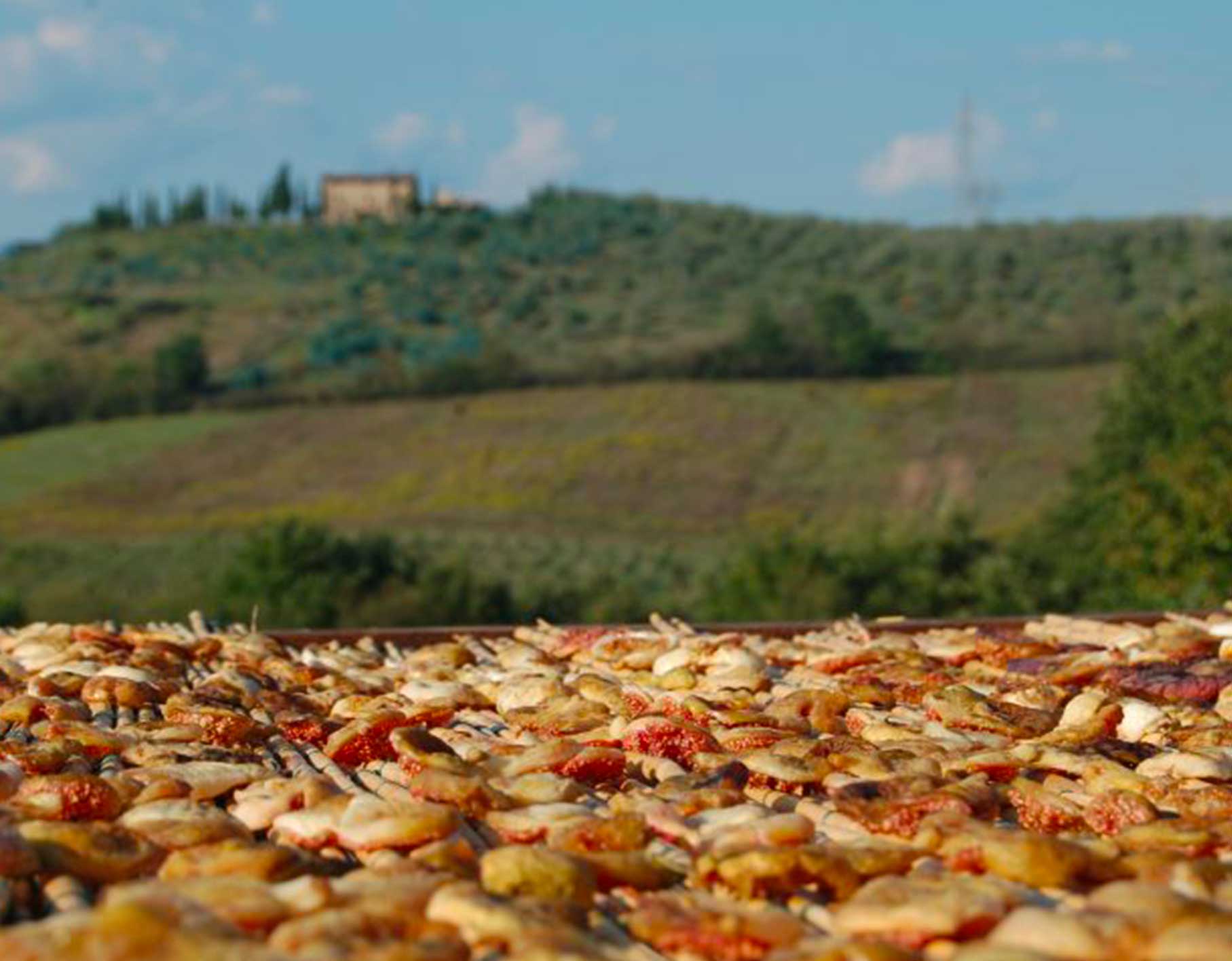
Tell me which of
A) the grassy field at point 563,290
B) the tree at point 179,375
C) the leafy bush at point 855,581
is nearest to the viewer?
the leafy bush at point 855,581

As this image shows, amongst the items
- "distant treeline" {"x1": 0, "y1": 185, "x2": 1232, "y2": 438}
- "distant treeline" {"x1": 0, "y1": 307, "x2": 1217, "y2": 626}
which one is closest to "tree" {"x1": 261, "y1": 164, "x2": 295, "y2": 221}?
"distant treeline" {"x1": 0, "y1": 185, "x2": 1232, "y2": 438}

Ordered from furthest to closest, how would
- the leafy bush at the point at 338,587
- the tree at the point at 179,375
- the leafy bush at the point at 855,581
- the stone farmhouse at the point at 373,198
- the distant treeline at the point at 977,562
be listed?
the stone farmhouse at the point at 373,198 → the tree at the point at 179,375 → the leafy bush at the point at 855,581 → the leafy bush at the point at 338,587 → the distant treeline at the point at 977,562

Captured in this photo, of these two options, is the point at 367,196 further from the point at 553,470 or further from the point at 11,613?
the point at 11,613

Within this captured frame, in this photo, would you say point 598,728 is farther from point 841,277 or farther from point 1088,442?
point 841,277

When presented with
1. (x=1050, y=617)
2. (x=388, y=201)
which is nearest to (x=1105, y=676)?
(x=1050, y=617)

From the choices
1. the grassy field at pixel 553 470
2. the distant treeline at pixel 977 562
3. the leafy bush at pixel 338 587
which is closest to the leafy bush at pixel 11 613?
the leafy bush at pixel 338 587

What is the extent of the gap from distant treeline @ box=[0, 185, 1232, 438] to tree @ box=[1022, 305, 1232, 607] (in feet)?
48.2

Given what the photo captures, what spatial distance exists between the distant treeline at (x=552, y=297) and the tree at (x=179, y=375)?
0.14 metres

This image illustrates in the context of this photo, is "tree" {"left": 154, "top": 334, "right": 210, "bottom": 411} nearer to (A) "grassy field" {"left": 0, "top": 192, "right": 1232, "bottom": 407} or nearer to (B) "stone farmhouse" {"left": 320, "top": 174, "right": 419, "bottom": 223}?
(A) "grassy field" {"left": 0, "top": 192, "right": 1232, "bottom": 407}

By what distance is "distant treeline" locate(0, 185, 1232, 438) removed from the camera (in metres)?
56.2

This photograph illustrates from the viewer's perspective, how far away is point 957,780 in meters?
3.67

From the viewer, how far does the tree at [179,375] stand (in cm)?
5617

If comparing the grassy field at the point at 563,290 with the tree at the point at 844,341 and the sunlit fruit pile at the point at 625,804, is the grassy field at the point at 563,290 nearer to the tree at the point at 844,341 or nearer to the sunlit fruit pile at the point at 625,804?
the tree at the point at 844,341

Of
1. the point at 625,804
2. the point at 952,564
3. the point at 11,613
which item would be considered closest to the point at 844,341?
the point at 952,564
